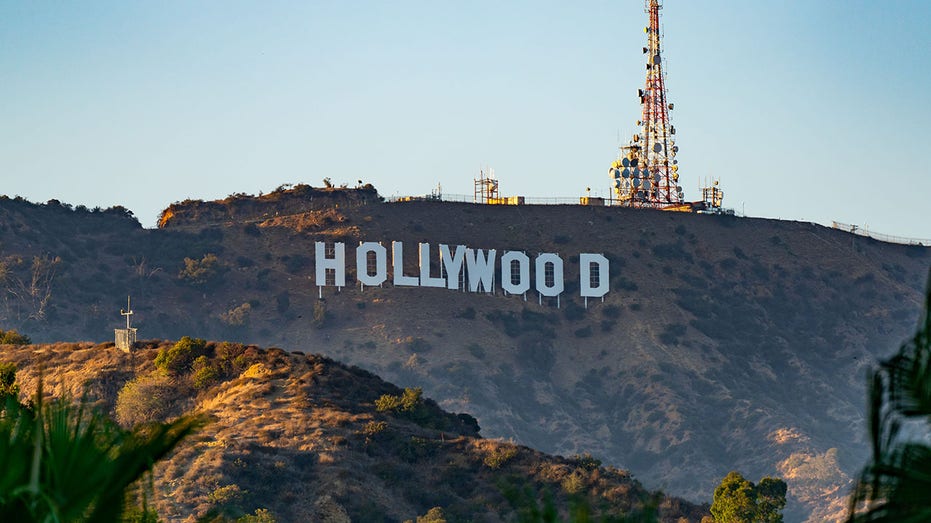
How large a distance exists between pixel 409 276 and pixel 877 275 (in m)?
46.1

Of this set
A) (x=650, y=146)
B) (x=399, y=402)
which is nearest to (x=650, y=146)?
(x=650, y=146)

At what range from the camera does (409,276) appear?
124m

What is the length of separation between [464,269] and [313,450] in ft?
175

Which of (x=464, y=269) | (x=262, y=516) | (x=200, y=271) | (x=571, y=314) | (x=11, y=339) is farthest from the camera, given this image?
(x=571, y=314)

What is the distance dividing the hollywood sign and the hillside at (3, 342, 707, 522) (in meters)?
29.1

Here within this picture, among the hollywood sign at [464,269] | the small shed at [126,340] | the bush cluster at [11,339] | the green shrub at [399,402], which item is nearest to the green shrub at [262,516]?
the green shrub at [399,402]

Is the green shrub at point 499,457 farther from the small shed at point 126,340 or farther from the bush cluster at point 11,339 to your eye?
the bush cluster at point 11,339

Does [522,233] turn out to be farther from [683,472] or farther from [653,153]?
[683,472]

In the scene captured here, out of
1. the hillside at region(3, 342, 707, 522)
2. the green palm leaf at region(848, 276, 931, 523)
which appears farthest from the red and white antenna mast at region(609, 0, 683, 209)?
the green palm leaf at region(848, 276, 931, 523)

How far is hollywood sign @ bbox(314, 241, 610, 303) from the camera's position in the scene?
114 meters

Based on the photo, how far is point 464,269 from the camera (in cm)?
12100

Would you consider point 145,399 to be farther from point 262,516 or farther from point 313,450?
point 262,516

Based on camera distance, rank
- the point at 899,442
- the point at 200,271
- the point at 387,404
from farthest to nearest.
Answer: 1. the point at 200,271
2. the point at 387,404
3. the point at 899,442

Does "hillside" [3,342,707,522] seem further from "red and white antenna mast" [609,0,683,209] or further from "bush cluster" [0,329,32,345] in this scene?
"red and white antenna mast" [609,0,683,209]
